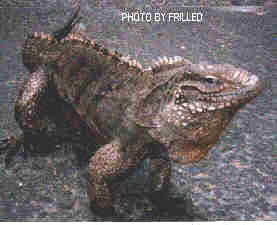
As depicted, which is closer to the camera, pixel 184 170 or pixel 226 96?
pixel 226 96

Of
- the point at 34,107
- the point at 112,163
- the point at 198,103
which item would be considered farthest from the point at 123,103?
the point at 34,107

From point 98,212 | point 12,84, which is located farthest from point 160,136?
point 12,84

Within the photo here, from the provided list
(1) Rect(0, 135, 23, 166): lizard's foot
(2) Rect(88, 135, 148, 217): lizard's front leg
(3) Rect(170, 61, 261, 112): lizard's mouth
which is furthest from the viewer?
(1) Rect(0, 135, 23, 166): lizard's foot

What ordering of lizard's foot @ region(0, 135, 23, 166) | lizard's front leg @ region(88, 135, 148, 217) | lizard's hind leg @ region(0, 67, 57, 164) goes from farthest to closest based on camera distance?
lizard's foot @ region(0, 135, 23, 166) → lizard's hind leg @ region(0, 67, 57, 164) → lizard's front leg @ region(88, 135, 148, 217)

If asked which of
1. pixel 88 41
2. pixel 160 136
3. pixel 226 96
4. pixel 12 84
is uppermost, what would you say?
pixel 88 41

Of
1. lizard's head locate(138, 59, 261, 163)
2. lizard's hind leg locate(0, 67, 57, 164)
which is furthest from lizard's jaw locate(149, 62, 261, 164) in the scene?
lizard's hind leg locate(0, 67, 57, 164)

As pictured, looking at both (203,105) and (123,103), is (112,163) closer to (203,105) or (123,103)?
(123,103)

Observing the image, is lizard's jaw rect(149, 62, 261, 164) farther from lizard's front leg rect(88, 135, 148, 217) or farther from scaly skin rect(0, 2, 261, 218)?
lizard's front leg rect(88, 135, 148, 217)

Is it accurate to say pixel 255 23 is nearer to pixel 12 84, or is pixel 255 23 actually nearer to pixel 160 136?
pixel 12 84
